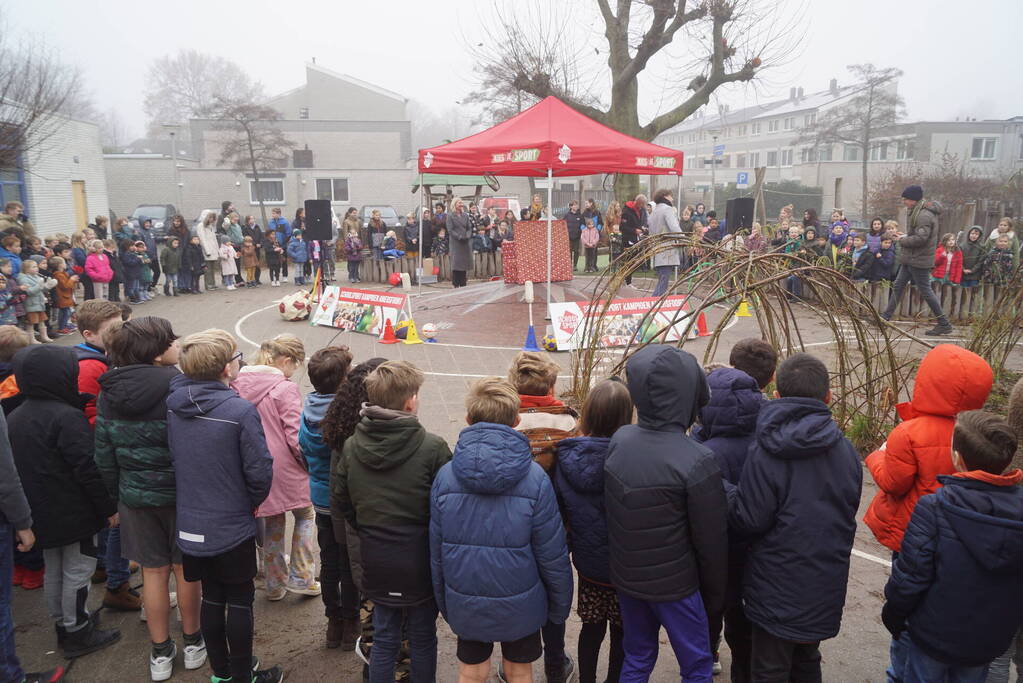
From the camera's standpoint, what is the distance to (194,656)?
3518 mm

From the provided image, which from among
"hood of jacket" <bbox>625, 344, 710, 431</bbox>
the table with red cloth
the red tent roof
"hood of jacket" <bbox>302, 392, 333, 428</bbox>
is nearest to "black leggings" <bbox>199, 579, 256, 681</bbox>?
"hood of jacket" <bbox>302, 392, 333, 428</bbox>

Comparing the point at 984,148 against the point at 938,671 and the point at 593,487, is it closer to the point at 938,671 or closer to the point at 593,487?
the point at 938,671

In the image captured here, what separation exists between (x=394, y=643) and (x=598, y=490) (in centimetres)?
110

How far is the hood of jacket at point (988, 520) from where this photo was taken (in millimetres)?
2416

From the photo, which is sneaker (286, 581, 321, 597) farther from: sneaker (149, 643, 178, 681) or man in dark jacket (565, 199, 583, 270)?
man in dark jacket (565, 199, 583, 270)

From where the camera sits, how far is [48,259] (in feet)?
38.9

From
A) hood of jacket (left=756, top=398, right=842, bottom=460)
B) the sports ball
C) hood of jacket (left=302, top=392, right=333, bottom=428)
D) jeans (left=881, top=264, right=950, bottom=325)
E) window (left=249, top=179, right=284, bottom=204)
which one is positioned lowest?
the sports ball

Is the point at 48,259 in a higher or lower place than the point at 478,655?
higher

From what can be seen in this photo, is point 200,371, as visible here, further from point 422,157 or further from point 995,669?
point 422,157

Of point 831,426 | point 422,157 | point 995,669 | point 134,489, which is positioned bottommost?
point 995,669

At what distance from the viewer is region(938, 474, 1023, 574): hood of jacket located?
7.93 feet

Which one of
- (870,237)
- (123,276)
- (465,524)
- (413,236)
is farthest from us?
(413,236)

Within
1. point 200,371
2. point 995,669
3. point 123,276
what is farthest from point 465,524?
point 123,276

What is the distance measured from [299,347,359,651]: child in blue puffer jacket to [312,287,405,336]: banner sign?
7242 mm
